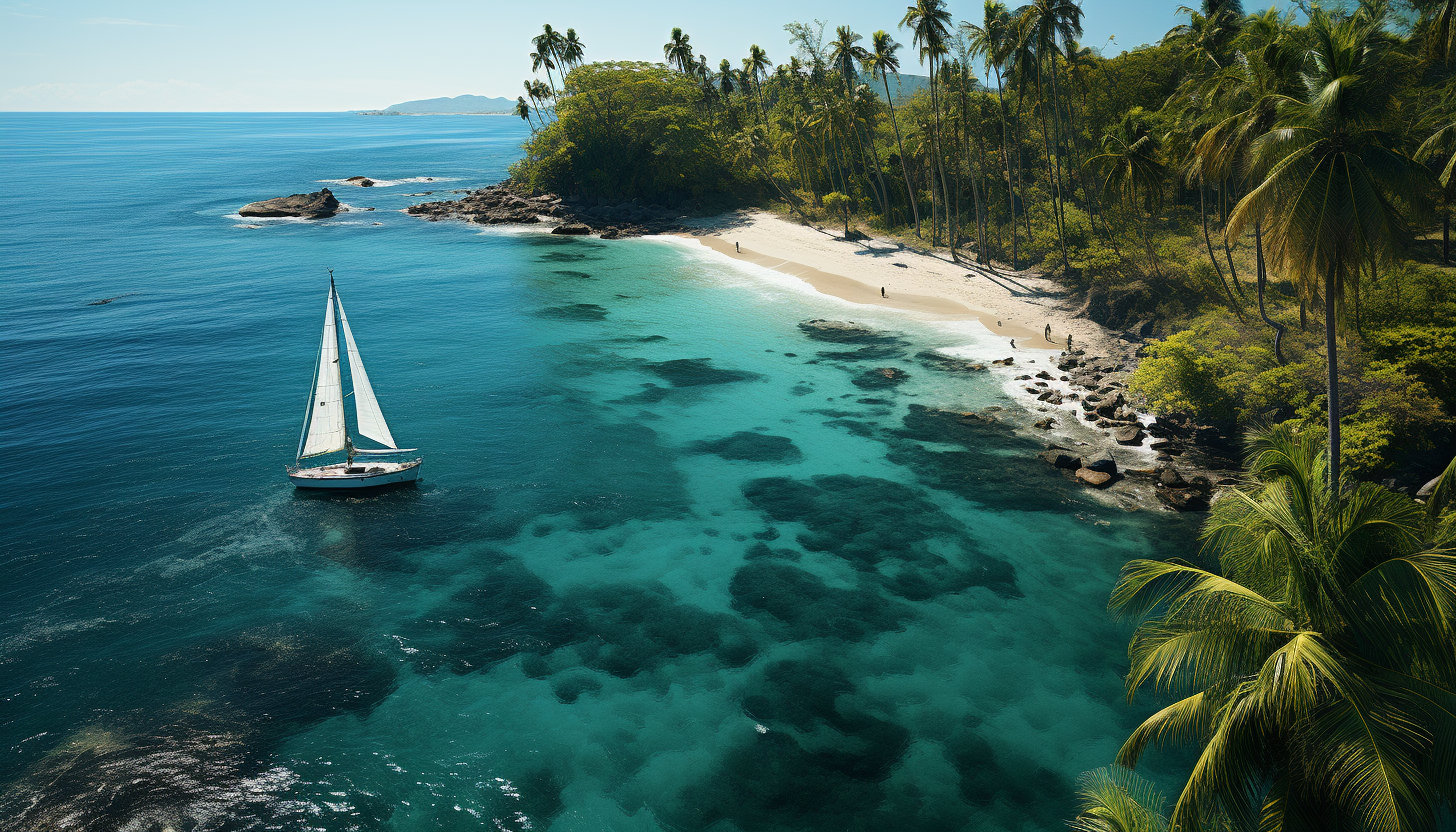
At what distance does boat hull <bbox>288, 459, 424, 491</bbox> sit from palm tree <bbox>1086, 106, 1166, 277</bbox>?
47755 mm

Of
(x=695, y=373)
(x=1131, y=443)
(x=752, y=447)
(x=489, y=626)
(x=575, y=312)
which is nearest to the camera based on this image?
(x=489, y=626)

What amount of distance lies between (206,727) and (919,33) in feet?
211

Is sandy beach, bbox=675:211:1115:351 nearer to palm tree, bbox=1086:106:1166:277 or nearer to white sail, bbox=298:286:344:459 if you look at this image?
palm tree, bbox=1086:106:1166:277

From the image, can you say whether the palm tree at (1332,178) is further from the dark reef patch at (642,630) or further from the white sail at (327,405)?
the white sail at (327,405)

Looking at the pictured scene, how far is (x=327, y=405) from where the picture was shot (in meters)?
36.1

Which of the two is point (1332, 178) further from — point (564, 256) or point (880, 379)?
point (564, 256)

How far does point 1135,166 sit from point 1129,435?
2032cm

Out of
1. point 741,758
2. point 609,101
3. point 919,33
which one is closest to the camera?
point 741,758

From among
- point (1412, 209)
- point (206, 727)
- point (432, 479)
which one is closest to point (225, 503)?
point (432, 479)

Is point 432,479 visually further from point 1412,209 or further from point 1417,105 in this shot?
point 1417,105

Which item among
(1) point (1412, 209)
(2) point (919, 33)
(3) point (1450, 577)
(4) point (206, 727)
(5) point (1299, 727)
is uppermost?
(2) point (919, 33)

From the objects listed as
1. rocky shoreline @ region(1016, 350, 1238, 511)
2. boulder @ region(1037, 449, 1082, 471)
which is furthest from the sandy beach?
boulder @ region(1037, 449, 1082, 471)

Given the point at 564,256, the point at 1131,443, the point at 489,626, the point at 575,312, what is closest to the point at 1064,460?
the point at 1131,443

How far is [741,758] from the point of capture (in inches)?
845
